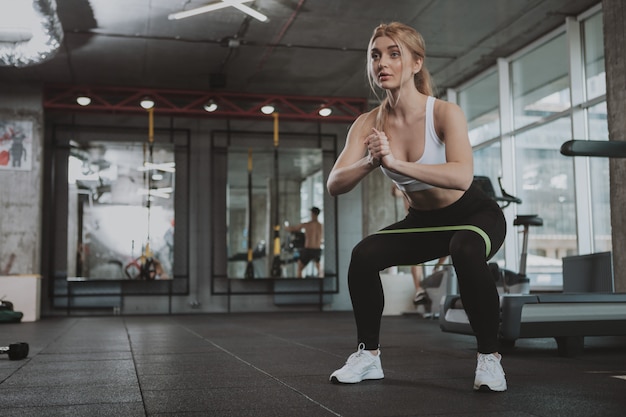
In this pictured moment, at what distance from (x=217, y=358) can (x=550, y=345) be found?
200cm

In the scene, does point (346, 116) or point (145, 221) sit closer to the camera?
point (145, 221)

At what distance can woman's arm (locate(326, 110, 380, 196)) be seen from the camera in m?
2.31

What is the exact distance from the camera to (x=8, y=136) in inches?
356

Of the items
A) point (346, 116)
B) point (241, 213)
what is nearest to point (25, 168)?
point (241, 213)

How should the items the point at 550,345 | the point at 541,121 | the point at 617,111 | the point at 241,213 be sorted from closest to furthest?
the point at 550,345 < the point at 617,111 < the point at 541,121 < the point at 241,213

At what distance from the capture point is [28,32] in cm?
617

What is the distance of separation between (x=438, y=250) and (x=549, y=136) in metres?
5.78

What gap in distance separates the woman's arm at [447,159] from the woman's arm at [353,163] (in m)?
0.09

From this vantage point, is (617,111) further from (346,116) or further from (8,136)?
(8,136)

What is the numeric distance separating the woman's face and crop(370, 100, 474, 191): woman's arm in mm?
160

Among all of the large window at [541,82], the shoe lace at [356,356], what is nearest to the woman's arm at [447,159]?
the shoe lace at [356,356]

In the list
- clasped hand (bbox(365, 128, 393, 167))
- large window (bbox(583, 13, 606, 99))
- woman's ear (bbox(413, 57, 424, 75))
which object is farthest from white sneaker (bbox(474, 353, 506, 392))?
large window (bbox(583, 13, 606, 99))

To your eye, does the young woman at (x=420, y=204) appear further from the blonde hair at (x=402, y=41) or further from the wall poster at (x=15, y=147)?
the wall poster at (x=15, y=147)

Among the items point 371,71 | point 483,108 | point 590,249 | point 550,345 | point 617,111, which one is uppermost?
point 483,108
